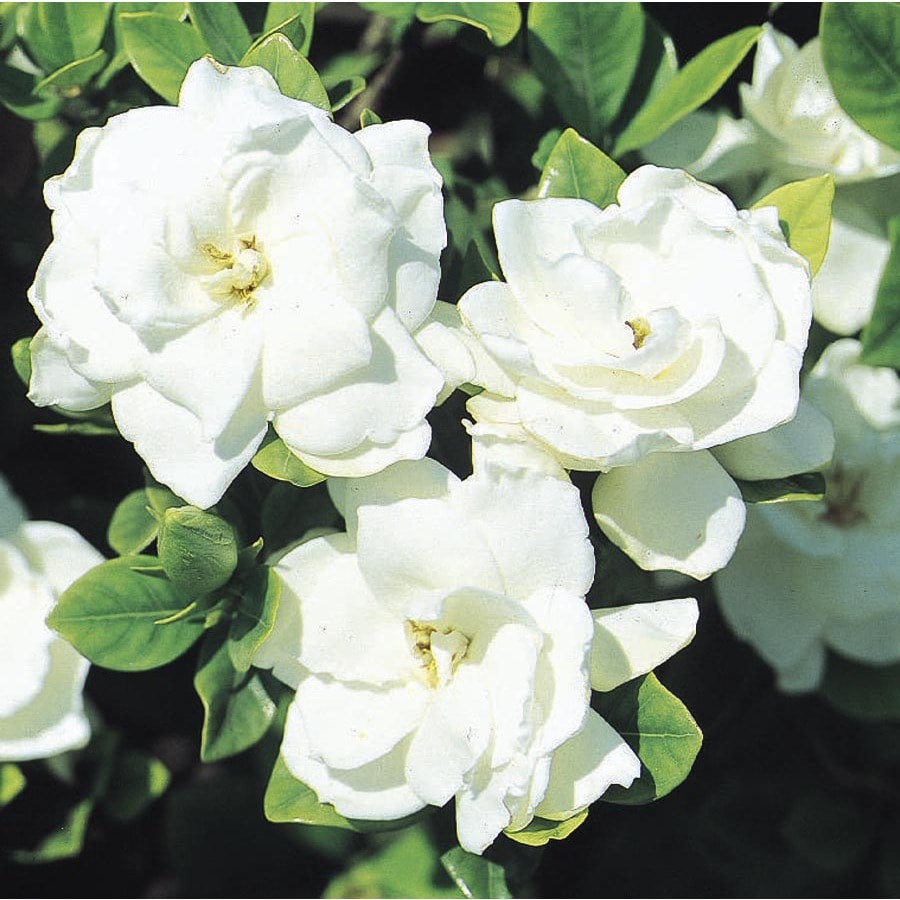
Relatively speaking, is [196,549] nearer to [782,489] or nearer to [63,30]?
[782,489]

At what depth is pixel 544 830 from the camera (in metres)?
1.12

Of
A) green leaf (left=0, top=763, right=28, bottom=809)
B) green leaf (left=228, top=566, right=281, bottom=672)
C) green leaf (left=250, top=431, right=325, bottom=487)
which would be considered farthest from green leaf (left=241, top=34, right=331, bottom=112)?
green leaf (left=0, top=763, right=28, bottom=809)

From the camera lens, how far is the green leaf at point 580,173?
1.26 meters

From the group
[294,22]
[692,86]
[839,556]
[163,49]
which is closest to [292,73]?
[294,22]

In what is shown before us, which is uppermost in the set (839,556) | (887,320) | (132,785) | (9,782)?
(887,320)

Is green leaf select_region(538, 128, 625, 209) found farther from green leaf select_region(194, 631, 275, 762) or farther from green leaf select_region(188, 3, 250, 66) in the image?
green leaf select_region(194, 631, 275, 762)

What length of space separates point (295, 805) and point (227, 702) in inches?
5.9

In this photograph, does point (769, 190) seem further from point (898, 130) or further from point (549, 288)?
point (549, 288)

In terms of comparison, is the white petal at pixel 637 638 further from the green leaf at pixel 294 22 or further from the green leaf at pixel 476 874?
the green leaf at pixel 294 22

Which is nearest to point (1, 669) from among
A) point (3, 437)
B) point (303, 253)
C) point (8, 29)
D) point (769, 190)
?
point (3, 437)

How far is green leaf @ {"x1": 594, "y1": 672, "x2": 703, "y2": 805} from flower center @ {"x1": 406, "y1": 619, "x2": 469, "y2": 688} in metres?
0.19

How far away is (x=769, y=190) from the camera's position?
1.57 meters

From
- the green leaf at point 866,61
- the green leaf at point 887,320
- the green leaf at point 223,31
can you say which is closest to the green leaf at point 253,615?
the green leaf at point 223,31

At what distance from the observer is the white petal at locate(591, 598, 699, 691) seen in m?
1.13
